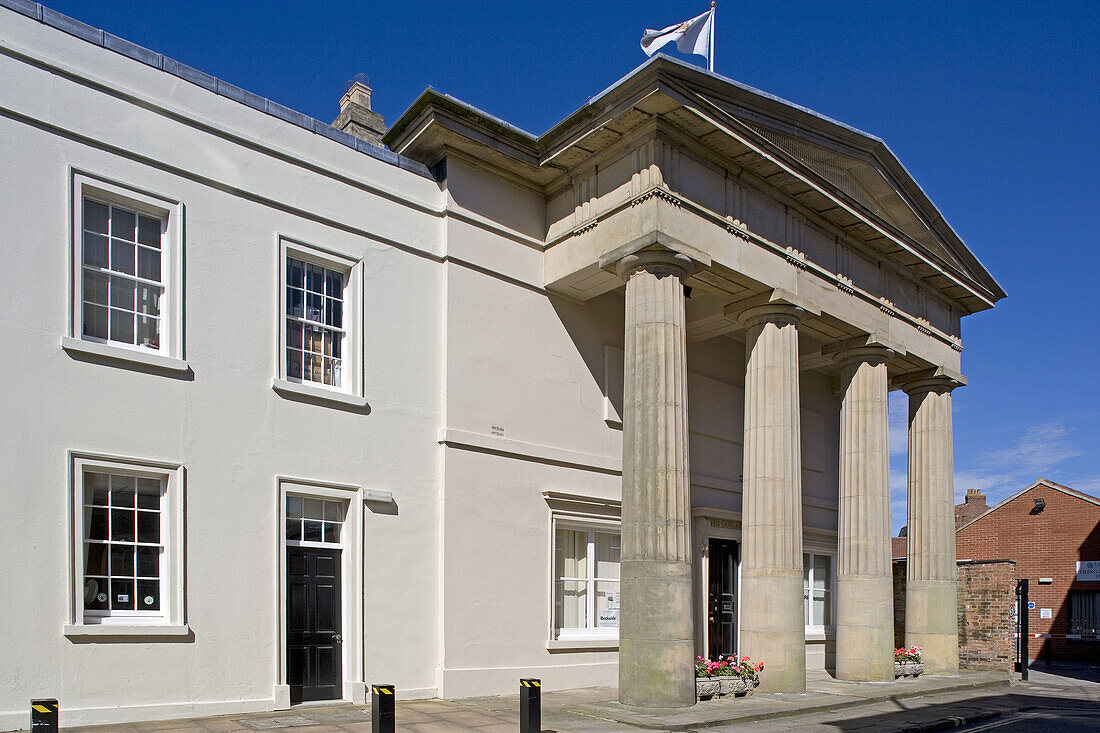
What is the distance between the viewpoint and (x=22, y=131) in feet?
35.5

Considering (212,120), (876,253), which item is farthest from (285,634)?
(876,253)

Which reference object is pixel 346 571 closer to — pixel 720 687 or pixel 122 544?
pixel 122 544

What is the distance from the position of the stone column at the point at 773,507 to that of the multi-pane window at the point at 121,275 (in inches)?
399

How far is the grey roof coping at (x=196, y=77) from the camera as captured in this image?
11.1 m

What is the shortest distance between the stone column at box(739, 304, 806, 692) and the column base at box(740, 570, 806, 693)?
0.02 m

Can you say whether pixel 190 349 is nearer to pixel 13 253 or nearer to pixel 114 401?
pixel 114 401

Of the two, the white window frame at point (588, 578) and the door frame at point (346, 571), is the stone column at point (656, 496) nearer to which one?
the white window frame at point (588, 578)

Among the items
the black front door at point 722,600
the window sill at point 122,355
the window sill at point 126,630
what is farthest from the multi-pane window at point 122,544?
the black front door at point 722,600

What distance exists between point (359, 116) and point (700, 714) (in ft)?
45.2

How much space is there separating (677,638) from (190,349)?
7.85m

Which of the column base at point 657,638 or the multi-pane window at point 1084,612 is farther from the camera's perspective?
the multi-pane window at point 1084,612

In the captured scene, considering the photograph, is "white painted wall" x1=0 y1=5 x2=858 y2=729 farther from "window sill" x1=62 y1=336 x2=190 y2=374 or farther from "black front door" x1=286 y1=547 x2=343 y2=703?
"black front door" x1=286 y1=547 x2=343 y2=703

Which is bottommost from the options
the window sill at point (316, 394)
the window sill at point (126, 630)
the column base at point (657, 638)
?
the column base at point (657, 638)

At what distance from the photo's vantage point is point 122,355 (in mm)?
11211
